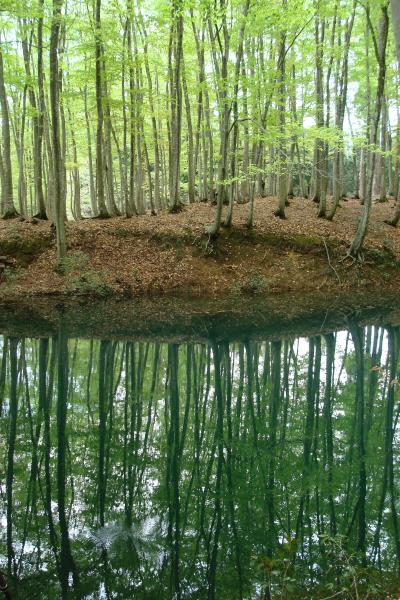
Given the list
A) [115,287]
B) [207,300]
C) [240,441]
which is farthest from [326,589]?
[115,287]

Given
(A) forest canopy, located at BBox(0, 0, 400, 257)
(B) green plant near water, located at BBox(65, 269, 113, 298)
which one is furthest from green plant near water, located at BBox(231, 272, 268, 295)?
(B) green plant near water, located at BBox(65, 269, 113, 298)

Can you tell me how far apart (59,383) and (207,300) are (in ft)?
26.3

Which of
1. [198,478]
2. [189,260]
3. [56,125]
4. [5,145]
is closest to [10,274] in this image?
[5,145]

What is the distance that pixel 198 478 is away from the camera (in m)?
4.82

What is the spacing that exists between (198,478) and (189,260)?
12.6m

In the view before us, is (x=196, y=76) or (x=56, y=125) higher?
(x=196, y=76)

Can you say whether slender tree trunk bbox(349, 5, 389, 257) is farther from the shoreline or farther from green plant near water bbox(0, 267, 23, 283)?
green plant near water bbox(0, 267, 23, 283)

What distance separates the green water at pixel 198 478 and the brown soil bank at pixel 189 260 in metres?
6.96

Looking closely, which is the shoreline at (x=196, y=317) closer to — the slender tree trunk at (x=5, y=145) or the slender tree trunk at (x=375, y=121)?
the slender tree trunk at (x=375, y=121)

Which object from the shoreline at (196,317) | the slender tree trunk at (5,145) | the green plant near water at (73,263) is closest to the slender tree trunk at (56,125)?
the green plant near water at (73,263)

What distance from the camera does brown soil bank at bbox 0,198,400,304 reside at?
15.6 meters

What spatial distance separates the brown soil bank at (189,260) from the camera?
51.2ft

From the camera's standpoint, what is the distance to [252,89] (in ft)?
50.9

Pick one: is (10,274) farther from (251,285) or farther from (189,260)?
(251,285)
